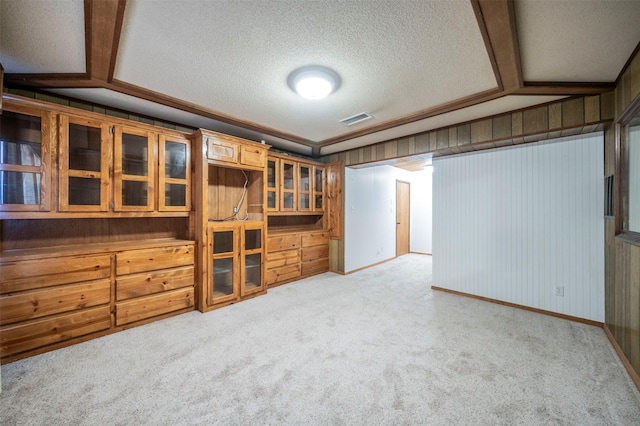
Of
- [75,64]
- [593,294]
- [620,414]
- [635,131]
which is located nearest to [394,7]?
[635,131]

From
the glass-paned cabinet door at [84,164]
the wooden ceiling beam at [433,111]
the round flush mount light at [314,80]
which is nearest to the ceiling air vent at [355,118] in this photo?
the wooden ceiling beam at [433,111]

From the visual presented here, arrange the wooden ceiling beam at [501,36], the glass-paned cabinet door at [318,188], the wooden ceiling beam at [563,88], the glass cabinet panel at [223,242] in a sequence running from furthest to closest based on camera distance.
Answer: the glass-paned cabinet door at [318,188] → the glass cabinet panel at [223,242] → the wooden ceiling beam at [563,88] → the wooden ceiling beam at [501,36]

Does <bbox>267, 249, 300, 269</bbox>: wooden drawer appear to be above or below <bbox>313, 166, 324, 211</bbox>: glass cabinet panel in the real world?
below

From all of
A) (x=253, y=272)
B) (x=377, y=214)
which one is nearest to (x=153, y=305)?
(x=253, y=272)

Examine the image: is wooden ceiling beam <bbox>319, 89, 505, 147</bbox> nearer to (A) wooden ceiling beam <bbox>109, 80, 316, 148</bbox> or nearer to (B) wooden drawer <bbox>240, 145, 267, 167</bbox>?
(A) wooden ceiling beam <bbox>109, 80, 316, 148</bbox>

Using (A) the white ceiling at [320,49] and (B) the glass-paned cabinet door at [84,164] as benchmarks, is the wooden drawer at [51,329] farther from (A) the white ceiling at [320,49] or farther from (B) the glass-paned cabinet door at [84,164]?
(A) the white ceiling at [320,49]

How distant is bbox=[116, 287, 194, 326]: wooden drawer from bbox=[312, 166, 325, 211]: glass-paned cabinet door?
8.22 feet

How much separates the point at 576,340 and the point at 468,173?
216cm

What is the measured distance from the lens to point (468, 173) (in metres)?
3.55

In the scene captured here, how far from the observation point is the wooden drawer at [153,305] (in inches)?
97.2

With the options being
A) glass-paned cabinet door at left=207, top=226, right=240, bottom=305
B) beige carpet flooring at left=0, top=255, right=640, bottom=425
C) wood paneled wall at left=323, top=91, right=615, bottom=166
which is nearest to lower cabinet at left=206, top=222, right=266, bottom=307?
glass-paned cabinet door at left=207, top=226, right=240, bottom=305

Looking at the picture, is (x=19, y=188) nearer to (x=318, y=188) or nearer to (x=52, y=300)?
(x=52, y=300)

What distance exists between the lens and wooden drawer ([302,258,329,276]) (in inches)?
173

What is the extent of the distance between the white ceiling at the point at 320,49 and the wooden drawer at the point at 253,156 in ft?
2.20
